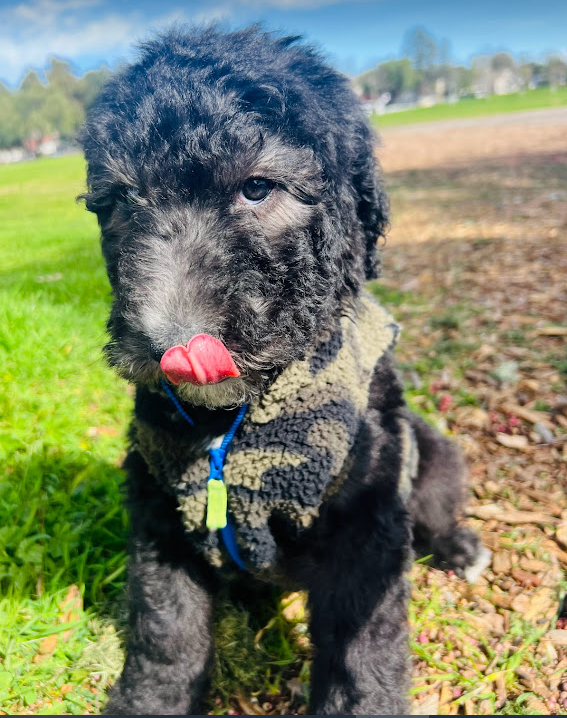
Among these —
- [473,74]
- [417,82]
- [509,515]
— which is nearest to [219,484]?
[509,515]

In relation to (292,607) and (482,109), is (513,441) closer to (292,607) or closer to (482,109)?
(292,607)

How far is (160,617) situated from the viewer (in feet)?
6.78

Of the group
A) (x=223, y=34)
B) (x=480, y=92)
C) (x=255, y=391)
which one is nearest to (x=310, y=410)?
(x=255, y=391)

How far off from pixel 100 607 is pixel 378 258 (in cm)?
187

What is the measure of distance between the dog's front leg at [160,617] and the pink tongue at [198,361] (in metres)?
0.75

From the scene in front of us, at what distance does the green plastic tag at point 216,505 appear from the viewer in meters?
1.81

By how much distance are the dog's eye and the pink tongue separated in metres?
0.45

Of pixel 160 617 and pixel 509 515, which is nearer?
pixel 160 617

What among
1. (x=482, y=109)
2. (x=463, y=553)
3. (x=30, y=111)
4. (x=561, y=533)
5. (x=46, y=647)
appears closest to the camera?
(x=46, y=647)

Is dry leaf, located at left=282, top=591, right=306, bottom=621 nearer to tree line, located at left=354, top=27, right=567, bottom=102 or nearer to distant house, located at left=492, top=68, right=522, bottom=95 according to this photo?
tree line, located at left=354, top=27, right=567, bottom=102

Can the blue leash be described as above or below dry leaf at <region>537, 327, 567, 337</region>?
above

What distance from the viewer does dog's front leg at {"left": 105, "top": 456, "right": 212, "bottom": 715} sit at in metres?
2.07

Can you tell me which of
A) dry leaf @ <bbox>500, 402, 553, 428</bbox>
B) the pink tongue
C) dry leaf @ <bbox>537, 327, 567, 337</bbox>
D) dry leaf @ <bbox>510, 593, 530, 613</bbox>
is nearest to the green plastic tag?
the pink tongue

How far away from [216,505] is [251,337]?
560 millimetres
